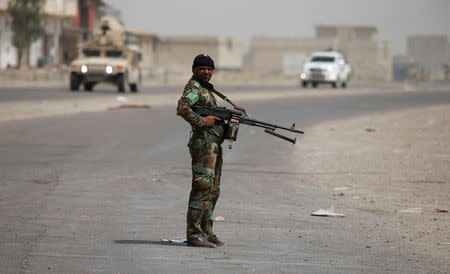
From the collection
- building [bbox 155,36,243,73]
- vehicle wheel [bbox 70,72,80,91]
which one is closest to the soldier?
vehicle wheel [bbox 70,72,80,91]

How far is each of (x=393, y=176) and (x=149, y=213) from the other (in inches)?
213

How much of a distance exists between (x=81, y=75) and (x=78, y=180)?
2773cm

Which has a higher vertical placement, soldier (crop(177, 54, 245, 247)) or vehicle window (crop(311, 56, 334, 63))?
soldier (crop(177, 54, 245, 247))

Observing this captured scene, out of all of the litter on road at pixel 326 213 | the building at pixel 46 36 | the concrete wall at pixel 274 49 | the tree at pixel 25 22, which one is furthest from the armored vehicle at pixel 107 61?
the concrete wall at pixel 274 49

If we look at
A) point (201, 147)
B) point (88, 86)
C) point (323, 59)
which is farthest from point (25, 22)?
point (201, 147)

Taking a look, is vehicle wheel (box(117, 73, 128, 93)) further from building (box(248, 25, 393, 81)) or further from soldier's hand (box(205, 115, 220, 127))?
building (box(248, 25, 393, 81))

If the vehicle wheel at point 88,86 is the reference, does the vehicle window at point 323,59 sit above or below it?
above

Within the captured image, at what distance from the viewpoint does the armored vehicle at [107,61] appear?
38.8 m

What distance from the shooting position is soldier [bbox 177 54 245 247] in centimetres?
786

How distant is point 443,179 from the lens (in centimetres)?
1411

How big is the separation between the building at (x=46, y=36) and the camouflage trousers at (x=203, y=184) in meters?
63.6

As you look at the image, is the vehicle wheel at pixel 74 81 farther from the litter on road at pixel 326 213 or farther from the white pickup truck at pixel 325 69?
the litter on road at pixel 326 213

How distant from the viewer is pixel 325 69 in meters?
54.4

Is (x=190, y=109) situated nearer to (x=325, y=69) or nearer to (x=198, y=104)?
(x=198, y=104)
